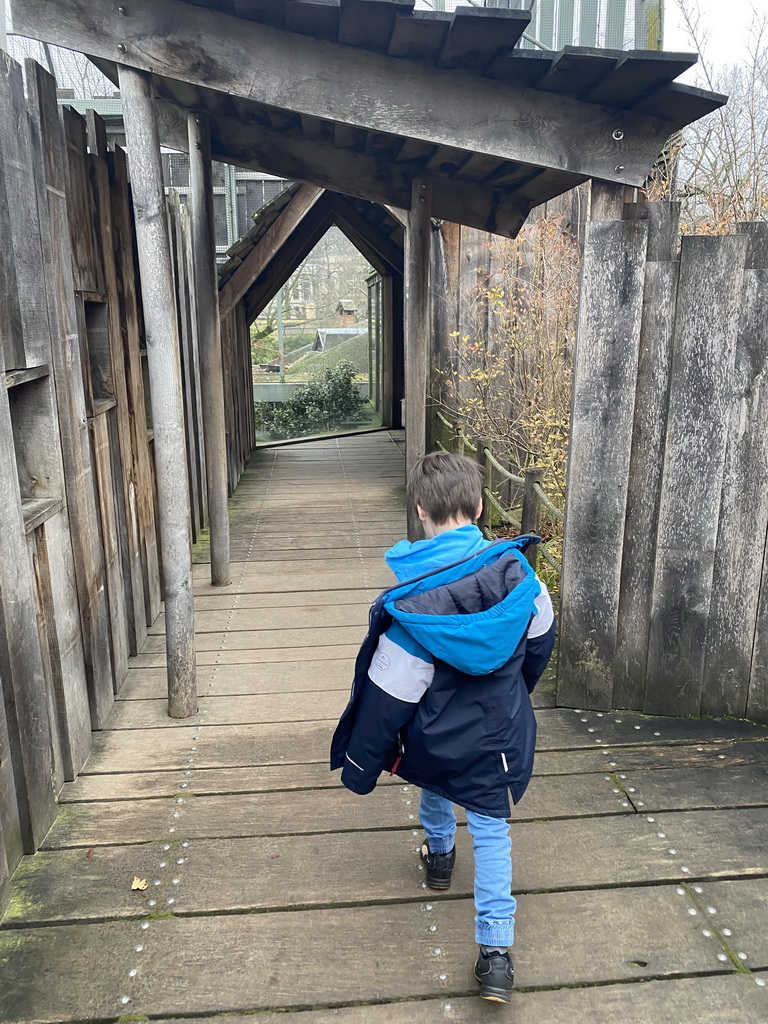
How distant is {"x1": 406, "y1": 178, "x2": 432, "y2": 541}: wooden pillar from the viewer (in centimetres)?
543

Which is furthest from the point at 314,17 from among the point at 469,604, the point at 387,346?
the point at 387,346

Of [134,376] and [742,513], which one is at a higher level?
[134,376]

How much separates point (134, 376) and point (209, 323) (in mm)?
975

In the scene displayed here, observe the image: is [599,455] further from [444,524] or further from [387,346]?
[387,346]

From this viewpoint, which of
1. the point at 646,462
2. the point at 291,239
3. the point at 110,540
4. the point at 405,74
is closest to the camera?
the point at 405,74

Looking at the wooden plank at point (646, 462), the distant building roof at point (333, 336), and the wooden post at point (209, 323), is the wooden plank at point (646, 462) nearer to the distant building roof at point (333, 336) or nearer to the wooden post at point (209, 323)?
the wooden post at point (209, 323)

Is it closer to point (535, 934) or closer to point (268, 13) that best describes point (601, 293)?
point (268, 13)

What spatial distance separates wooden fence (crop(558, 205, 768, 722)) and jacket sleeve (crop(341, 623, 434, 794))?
61.4 inches

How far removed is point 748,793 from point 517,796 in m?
1.26

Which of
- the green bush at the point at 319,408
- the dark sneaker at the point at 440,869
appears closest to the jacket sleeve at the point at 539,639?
the dark sneaker at the point at 440,869

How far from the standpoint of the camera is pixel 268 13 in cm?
301

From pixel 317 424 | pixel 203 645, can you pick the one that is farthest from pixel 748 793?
pixel 317 424

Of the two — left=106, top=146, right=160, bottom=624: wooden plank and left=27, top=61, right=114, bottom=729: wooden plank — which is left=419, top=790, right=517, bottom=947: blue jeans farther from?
left=106, top=146, right=160, bottom=624: wooden plank

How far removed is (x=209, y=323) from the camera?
523 centimetres
